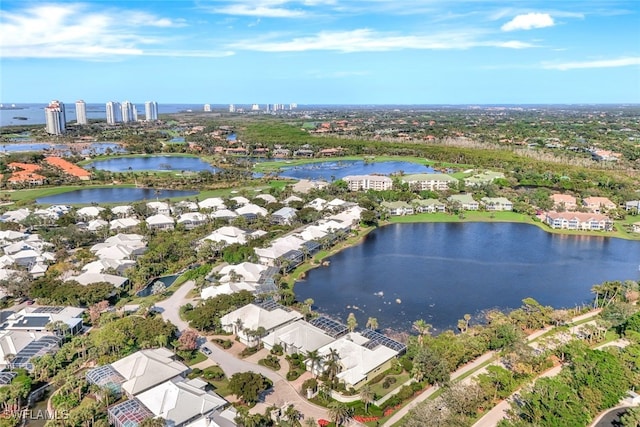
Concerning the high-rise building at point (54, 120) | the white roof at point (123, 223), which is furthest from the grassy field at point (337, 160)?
the high-rise building at point (54, 120)

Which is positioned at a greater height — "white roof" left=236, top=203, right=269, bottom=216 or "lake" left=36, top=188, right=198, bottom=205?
"white roof" left=236, top=203, right=269, bottom=216

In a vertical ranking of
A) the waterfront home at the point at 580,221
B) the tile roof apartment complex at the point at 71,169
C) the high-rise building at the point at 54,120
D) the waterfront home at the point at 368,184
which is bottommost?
the waterfront home at the point at 580,221

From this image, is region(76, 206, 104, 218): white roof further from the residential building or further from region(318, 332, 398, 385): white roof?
the residential building

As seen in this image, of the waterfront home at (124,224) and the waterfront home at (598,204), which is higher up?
the waterfront home at (598,204)

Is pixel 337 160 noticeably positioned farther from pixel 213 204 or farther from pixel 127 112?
pixel 127 112

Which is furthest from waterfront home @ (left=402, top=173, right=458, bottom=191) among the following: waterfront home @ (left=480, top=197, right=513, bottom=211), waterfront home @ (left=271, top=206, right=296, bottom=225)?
waterfront home @ (left=271, top=206, right=296, bottom=225)

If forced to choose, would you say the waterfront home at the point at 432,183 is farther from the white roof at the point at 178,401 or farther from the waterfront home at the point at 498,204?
the white roof at the point at 178,401

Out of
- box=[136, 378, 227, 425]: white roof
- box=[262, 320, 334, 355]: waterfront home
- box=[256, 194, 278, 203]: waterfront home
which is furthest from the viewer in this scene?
box=[256, 194, 278, 203]: waterfront home
